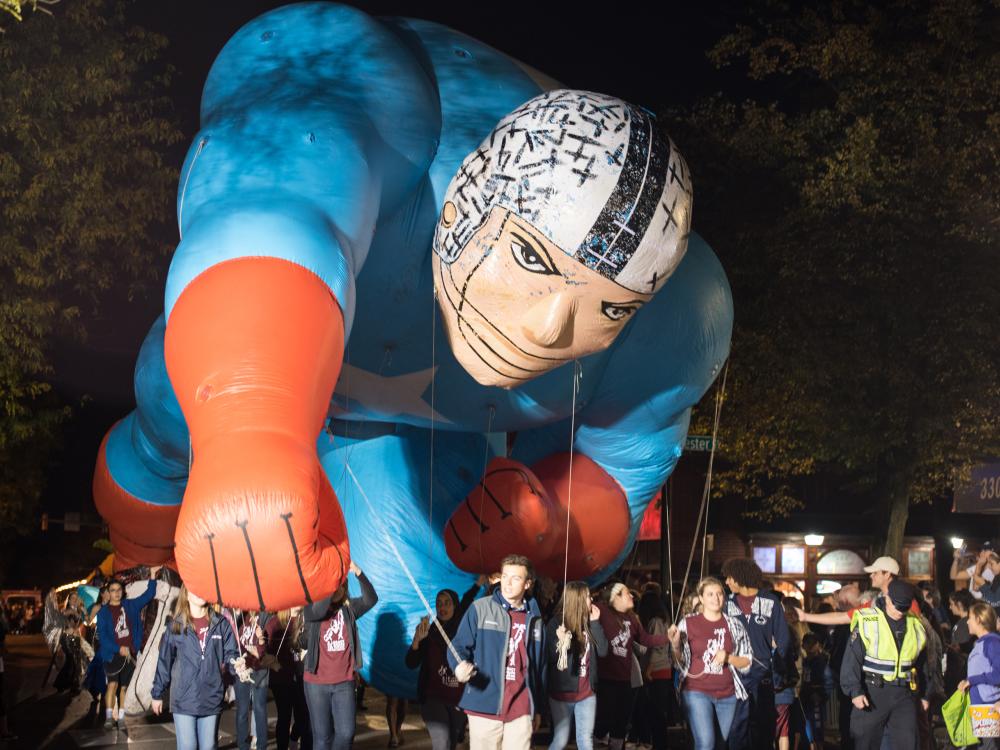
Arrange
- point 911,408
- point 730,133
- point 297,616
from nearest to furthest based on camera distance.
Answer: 1. point 297,616
2. point 911,408
3. point 730,133

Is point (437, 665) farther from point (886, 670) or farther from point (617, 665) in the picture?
point (886, 670)

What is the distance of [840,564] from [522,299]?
69.5ft

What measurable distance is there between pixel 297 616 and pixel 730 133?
1031 cm

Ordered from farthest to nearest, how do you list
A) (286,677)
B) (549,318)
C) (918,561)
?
(918,561)
(286,677)
(549,318)

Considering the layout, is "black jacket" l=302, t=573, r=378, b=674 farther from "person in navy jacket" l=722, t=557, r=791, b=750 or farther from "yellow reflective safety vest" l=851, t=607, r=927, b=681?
"yellow reflective safety vest" l=851, t=607, r=927, b=681

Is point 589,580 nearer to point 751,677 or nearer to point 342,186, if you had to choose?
point 751,677

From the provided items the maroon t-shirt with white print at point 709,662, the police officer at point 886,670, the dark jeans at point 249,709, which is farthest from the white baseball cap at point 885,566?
the dark jeans at point 249,709

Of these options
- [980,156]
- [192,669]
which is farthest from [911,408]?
[192,669]

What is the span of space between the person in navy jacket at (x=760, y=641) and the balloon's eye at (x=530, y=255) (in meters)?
3.99

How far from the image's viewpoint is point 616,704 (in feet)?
29.8

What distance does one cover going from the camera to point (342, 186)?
16.9 feet

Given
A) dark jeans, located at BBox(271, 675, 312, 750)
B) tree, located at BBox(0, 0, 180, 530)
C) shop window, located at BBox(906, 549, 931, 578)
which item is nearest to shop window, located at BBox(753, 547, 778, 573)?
shop window, located at BBox(906, 549, 931, 578)

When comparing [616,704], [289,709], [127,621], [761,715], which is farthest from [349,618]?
[127,621]

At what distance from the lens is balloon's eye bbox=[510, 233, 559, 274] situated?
5.26 meters
